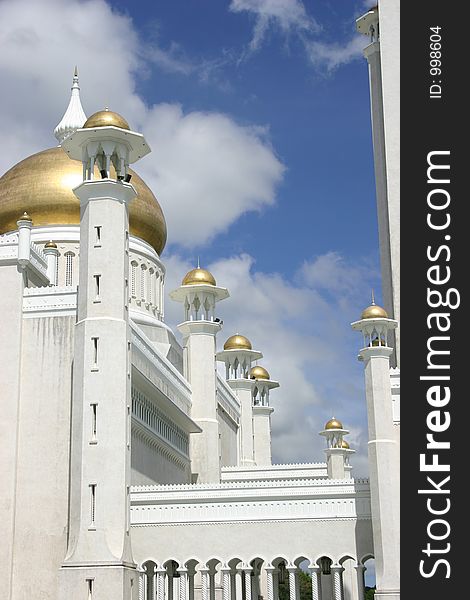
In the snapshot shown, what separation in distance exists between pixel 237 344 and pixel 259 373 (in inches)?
182

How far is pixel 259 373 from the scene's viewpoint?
52.5 metres

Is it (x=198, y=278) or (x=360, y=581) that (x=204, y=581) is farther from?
(x=198, y=278)

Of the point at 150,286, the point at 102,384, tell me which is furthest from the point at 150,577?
the point at 150,286

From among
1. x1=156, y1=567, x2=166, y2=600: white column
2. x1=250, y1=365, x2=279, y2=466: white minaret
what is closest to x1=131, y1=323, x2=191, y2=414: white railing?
x1=156, y1=567, x2=166, y2=600: white column

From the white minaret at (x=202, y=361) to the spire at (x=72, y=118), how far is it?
11038mm

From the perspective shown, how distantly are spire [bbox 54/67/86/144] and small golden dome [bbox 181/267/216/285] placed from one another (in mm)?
10284

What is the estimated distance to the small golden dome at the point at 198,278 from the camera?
3788cm

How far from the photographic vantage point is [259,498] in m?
28.9

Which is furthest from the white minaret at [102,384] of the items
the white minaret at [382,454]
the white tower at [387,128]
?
the white tower at [387,128]

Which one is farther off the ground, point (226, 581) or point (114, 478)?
point (114, 478)

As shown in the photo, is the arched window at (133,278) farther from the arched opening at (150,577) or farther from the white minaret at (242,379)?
the arched opening at (150,577)

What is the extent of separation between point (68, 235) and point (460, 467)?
81.9ft

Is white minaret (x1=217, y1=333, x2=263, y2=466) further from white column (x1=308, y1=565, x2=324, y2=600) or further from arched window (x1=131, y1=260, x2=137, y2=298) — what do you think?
white column (x1=308, y1=565, x2=324, y2=600)

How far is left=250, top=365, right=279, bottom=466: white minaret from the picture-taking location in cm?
5178
